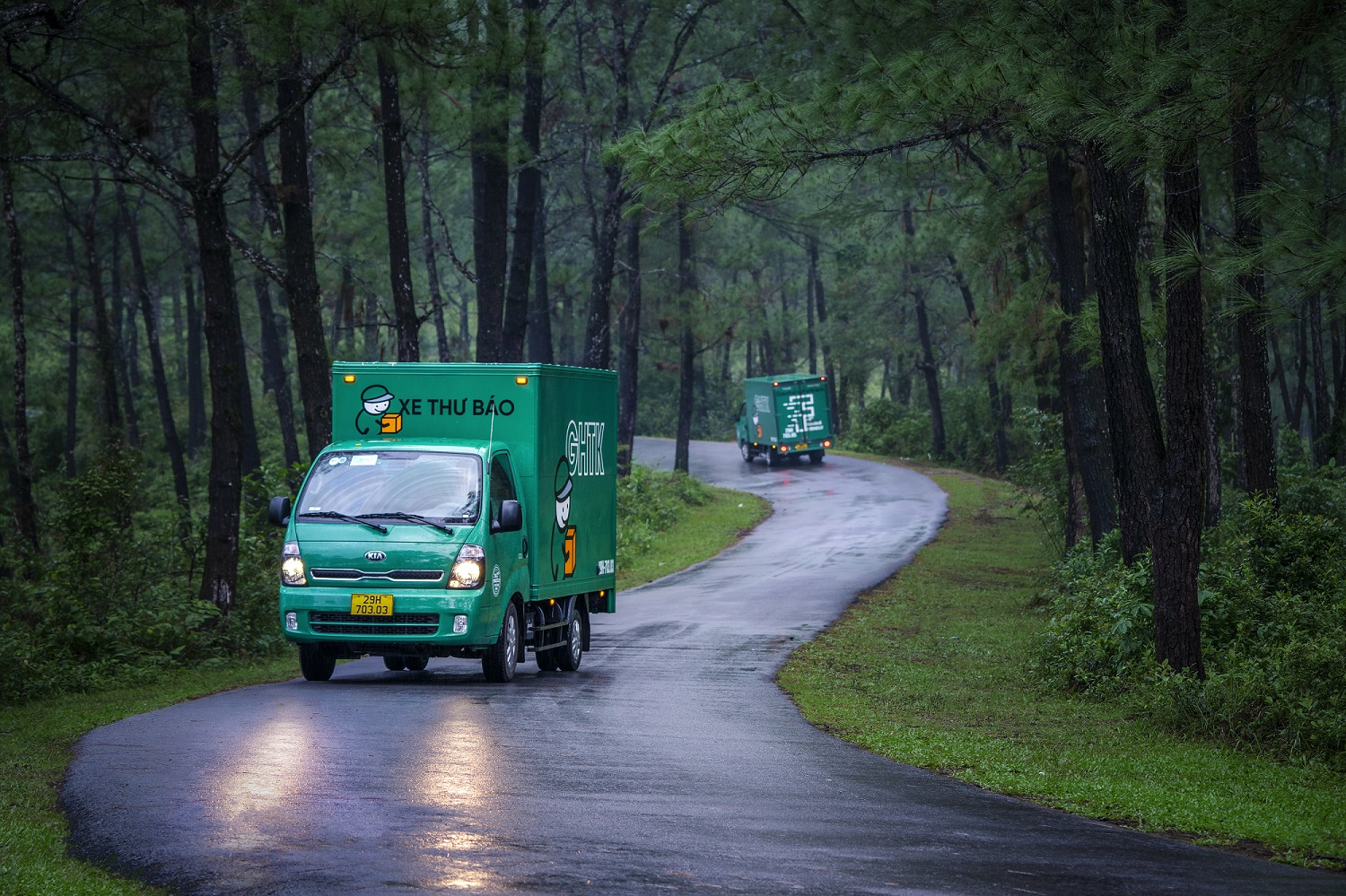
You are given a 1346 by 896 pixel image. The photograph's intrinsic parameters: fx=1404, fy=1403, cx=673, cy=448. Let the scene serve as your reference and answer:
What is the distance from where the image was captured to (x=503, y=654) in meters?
13.7

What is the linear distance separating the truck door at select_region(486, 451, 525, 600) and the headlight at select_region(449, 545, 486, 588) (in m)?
0.13

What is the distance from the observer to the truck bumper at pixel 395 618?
12875 millimetres

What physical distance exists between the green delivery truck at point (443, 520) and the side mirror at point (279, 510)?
2 centimetres

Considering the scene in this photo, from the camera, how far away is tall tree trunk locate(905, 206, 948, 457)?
5562cm

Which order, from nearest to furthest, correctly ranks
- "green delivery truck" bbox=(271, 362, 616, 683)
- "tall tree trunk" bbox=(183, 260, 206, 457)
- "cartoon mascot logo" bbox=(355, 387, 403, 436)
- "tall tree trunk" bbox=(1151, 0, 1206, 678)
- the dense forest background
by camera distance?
the dense forest background, "tall tree trunk" bbox=(1151, 0, 1206, 678), "green delivery truck" bbox=(271, 362, 616, 683), "cartoon mascot logo" bbox=(355, 387, 403, 436), "tall tree trunk" bbox=(183, 260, 206, 457)

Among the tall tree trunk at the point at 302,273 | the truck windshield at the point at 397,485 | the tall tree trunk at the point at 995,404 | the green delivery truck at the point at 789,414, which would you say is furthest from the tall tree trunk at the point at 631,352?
the truck windshield at the point at 397,485

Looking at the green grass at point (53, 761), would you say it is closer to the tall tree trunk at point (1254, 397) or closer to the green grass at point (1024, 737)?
the green grass at point (1024, 737)

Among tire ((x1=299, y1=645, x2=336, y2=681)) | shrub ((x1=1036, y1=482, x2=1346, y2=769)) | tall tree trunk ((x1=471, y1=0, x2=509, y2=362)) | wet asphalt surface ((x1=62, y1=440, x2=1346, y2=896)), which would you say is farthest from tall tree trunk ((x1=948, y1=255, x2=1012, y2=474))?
wet asphalt surface ((x1=62, y1=440, x2=1346, y2=896))

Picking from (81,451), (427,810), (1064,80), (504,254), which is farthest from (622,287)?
(427,810)

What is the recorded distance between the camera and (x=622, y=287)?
6294 cm

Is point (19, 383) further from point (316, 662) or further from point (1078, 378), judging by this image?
point (1078, 378)

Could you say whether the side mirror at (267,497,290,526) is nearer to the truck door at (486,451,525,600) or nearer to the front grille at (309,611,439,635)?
the front grille at (309,611,439,635)

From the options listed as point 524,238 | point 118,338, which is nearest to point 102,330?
point 118,338

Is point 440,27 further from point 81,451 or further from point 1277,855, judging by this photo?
point 81,451
